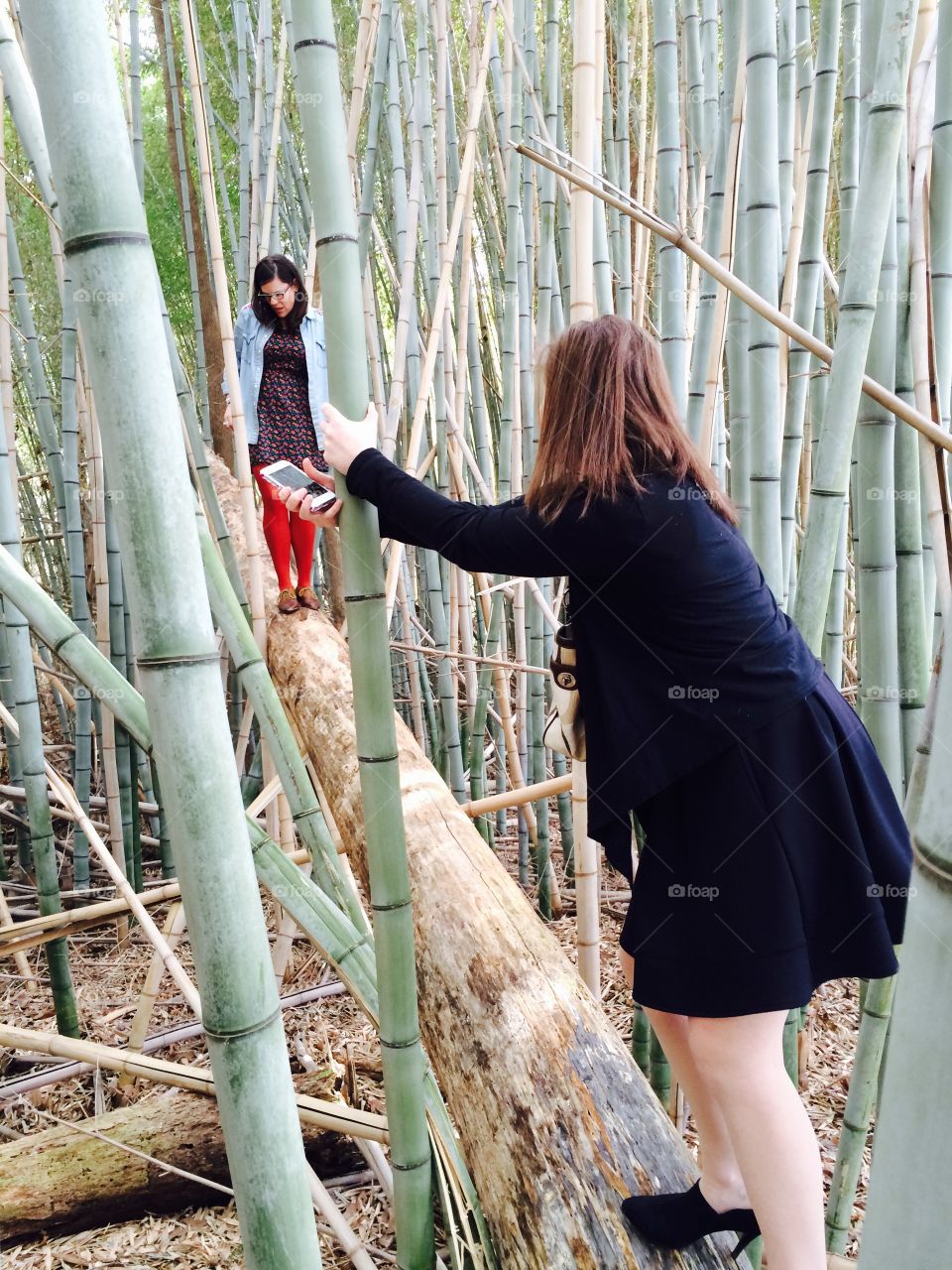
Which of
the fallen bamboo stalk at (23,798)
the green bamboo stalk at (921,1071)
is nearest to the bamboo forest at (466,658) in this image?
the green bamboo stalk at (921,1071)

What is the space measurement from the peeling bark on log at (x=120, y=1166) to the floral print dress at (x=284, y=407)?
1208 millimetres

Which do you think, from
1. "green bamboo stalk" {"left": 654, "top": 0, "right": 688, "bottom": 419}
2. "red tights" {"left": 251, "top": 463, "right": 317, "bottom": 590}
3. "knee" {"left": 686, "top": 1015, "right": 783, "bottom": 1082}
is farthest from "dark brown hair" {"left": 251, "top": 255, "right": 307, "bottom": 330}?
"knee" {"left": 686, "top": 1015, "right": 783, "bottom": 1082}

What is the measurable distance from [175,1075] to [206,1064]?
0.45 m

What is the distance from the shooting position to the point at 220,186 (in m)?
2.77

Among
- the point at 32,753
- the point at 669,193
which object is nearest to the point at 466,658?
the point at 32,753

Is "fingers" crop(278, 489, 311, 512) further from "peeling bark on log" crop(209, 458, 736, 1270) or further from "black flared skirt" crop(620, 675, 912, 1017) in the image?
"peeling bark on log" crop(209, 458, 736, 1270)

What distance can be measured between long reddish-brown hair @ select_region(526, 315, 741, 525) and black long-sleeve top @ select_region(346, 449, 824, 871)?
2cm

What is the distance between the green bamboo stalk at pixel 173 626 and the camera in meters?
0.44

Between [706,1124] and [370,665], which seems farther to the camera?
[706,1124]

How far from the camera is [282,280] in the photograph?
1819 mm

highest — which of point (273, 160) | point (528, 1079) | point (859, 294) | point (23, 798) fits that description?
point (273, 160)

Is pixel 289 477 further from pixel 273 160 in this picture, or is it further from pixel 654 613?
pixel 273 160

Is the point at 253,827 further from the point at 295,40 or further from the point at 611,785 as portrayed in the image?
the point at 295,40

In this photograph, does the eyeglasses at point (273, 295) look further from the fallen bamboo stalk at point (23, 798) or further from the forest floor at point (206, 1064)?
the forest floor at point (206, 1064)
